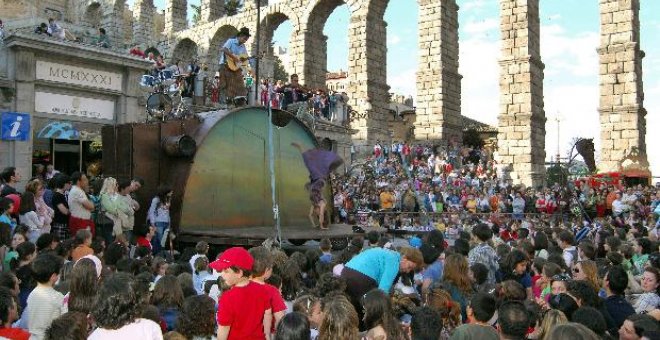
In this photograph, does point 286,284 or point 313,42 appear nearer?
point 286,284

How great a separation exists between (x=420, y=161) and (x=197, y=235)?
65.7 ft

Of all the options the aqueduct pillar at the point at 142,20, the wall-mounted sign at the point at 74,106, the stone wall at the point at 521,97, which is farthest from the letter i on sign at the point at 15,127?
the aqueduct pillar at the point at 142,20

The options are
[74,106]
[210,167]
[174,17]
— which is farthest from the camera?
[174,17]

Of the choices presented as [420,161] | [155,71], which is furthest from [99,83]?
[420,161]

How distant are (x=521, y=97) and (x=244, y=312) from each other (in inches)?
1054

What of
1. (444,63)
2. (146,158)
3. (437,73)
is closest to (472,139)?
(444,63)

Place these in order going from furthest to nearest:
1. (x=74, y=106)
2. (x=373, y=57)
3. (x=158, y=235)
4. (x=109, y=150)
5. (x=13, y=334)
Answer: (x=373, y=57), (x=74, y=106), (x=109, y=150), (x=158, y=235), (x=13, y=334)

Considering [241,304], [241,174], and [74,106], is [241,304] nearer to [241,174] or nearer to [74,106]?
[241,174]

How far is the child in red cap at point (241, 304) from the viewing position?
3.96 m

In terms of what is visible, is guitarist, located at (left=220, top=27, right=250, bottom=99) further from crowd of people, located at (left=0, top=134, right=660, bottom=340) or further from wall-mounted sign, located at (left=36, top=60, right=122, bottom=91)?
crowd of people, located at (left=0, top=134, right=660, bottom=340)

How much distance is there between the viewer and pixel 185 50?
4353 cm

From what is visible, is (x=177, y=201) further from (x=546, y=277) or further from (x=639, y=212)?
(x=639, y=212)

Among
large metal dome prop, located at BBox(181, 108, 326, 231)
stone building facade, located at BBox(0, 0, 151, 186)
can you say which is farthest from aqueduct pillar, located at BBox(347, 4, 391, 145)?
large metal dome prop, located at BBox(181, 108, 326, 231)

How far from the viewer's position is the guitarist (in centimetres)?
1069
